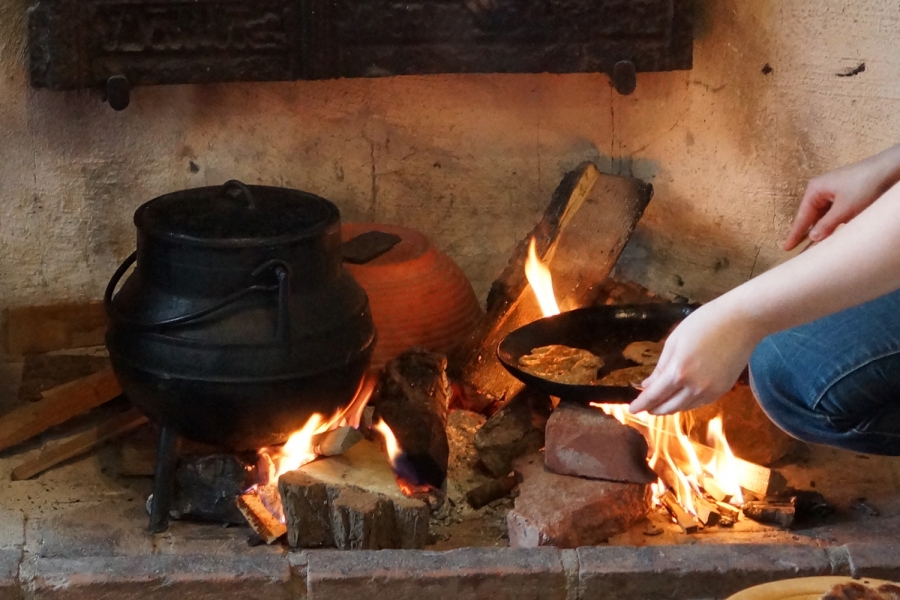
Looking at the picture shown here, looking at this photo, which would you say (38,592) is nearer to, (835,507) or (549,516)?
(549,516)

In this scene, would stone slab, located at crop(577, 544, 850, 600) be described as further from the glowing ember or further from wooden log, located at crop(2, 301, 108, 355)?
wooden log, located at crop(2, 301, 108, 355)

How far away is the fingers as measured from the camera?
223 cm

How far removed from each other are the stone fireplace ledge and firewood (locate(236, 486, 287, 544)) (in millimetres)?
345

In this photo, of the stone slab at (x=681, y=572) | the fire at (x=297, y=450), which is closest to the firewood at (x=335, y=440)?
the fire at (x=297, y=450)

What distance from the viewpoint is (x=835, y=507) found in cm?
251

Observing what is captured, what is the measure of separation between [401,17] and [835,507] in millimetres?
1571

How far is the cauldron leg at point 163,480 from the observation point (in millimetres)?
2412

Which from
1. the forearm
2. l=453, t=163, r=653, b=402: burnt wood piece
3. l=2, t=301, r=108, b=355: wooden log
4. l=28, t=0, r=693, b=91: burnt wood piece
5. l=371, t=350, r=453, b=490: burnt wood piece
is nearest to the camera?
the forearm

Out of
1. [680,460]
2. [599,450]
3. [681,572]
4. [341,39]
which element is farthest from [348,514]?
[341,39]

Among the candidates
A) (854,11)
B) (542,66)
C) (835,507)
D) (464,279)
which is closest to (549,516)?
(835,507)

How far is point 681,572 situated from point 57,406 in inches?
62.6

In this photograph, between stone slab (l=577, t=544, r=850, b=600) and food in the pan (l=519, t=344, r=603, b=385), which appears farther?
food in the pan (l=519, t=344, r=603, b=385)

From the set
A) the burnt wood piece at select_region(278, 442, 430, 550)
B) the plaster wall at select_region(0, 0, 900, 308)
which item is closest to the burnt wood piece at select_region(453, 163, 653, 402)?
the plaster wall at select_region(0, 0, 900, 308)

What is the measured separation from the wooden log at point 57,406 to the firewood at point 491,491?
3.20ft
